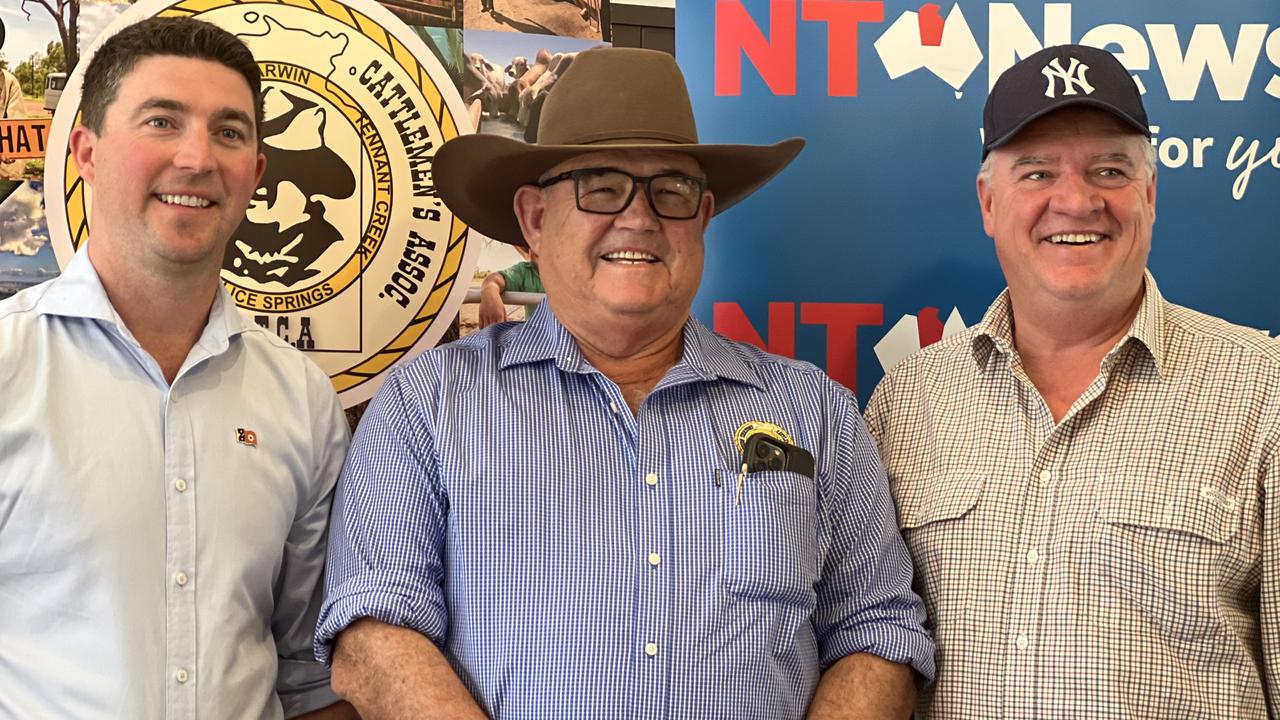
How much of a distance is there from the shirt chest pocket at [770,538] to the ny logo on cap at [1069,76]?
35.6 inches

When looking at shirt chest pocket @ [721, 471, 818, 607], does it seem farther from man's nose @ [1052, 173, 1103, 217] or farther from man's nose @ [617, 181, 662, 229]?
man's nose @ [1052, 173, 1103, 217]

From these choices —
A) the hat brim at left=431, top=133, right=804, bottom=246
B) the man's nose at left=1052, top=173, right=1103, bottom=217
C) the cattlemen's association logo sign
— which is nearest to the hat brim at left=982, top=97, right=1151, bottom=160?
the man's nose at left=1052, top=173, right=1103, bottom=217

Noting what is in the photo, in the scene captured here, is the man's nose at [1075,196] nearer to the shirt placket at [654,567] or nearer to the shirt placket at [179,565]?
the shirt placket at [654,567]

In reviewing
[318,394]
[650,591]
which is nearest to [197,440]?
[318,394]

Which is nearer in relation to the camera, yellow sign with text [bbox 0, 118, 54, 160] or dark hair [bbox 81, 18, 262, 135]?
dark hair [bbox 81, 18, 262, 135]

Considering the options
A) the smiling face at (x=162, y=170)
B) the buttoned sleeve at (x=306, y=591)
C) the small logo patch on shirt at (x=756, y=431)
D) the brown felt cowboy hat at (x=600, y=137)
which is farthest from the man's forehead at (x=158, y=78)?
the small logo patch on shirt at (x=756, y=431)

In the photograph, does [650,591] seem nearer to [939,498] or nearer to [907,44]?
[939,498]

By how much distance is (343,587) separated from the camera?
225cm

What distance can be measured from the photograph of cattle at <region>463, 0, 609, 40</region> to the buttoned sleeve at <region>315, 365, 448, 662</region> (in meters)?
1.00

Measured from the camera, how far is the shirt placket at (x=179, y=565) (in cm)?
220

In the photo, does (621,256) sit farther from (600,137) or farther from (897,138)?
(897,138)

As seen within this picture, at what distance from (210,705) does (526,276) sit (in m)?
1.23

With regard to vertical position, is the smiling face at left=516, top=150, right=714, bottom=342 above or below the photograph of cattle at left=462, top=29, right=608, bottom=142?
below

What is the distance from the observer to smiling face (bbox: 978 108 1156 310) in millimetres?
2451
